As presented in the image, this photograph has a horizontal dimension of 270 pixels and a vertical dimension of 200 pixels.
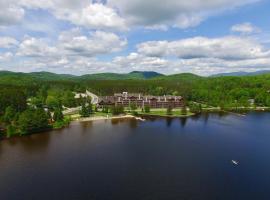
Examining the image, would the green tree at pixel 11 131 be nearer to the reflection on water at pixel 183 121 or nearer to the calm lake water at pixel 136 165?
the calm lake water at pixel 136 165

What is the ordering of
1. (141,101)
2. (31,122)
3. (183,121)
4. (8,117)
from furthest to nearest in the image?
(141,101), (183,121), (8,117), (31,122)

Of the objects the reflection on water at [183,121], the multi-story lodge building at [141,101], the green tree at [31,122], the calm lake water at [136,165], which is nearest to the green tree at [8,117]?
the green tree at [31,122]

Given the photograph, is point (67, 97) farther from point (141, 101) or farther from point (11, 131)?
point (11, 131)

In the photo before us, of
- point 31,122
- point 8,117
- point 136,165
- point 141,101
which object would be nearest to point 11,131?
point 31,122

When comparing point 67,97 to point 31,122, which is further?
point 67,97

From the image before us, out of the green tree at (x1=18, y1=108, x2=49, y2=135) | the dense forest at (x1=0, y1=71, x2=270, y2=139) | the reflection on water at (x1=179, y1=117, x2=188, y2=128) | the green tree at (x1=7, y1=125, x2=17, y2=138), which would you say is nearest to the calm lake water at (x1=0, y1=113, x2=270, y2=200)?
the green tree at (x1=18, y1=108, x2=49, y2=135)

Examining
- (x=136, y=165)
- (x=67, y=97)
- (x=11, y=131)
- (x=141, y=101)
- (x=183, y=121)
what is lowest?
(x=136, y=165)

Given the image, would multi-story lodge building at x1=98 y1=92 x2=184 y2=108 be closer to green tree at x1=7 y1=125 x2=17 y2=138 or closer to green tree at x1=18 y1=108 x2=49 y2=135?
green tree at x1=18 y1=108 x2=49 y2=135

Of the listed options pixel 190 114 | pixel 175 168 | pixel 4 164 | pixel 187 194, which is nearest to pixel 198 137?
pixel 175 168

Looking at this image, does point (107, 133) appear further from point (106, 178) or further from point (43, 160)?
point (106, 178)
